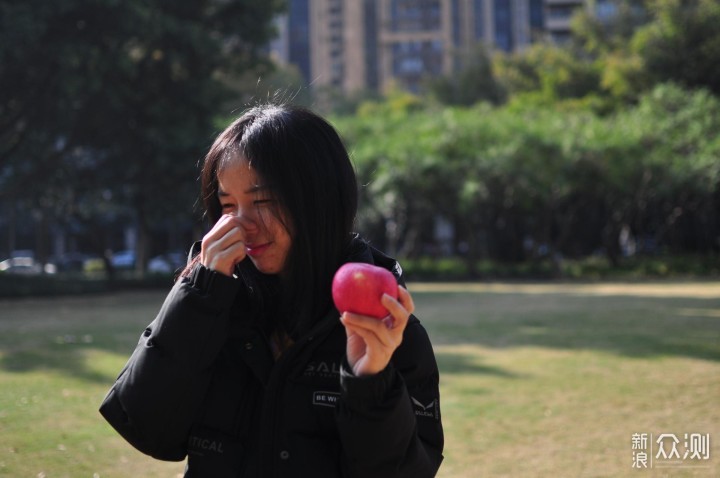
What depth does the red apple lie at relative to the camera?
1512 mm

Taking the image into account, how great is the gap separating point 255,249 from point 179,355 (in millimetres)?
298

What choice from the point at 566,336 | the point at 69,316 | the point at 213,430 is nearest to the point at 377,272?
the point at 213,430

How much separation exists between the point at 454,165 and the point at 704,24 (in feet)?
42.3

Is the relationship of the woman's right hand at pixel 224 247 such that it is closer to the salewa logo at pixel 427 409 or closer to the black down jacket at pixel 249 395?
the black down jacket at pixel 249 395

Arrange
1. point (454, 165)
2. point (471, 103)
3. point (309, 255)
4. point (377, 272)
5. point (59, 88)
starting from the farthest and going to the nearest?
point (471, 103) < point (454, 165) < point (59, 88) < point (309, 255) < point (377, 272)

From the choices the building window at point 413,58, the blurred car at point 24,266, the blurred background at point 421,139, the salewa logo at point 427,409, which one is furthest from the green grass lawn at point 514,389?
the building window at point 413,58

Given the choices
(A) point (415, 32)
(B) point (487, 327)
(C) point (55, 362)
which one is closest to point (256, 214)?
(C) point (55, 362)

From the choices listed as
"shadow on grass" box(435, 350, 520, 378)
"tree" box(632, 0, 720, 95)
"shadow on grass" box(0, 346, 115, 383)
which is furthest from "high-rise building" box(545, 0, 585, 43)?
"shadow on grass" box(0, 346, 115, 383)

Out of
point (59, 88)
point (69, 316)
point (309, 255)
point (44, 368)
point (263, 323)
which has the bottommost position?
point (69, 316)

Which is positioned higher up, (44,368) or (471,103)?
(471,103)

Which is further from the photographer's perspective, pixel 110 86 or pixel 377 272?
pixel 110 86

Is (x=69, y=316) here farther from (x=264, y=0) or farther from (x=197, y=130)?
(x=264, y=0)

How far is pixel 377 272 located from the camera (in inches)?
60.4

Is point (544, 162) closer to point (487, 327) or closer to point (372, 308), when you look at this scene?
point (487, 327)
